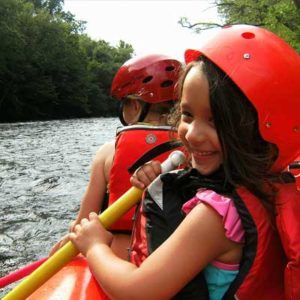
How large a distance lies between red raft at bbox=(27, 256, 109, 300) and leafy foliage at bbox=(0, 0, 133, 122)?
35952 millimetres

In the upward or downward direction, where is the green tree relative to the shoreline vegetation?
upward

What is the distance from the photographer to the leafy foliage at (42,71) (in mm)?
39281

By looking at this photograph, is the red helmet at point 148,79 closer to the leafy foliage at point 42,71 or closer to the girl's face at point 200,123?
the girl's face at point 200,123

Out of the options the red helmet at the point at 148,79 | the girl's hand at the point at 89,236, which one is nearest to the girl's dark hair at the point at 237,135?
the girl's hand at the point at 89,236

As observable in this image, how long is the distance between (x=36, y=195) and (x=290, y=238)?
669cm

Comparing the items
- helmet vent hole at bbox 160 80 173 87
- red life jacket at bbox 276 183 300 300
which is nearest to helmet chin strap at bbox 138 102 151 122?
helmet vent hole at bbox 160 80 173 87

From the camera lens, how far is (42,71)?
45.0 m

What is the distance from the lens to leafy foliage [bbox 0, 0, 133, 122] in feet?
129

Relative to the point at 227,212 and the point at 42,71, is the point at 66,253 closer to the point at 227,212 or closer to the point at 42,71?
the point at 227,212

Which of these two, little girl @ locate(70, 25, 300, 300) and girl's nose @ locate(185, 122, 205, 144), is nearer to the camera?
little girl @ locate(70, 25, 300, 300)

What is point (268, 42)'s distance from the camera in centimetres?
142

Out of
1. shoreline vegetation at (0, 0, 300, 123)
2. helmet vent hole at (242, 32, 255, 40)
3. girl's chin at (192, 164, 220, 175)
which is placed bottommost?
shoreline vegetation at (0, 0, 300, 123)

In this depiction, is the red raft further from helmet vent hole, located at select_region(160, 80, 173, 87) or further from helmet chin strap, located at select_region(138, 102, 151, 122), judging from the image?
helmet vent hole, located at select_region(160, 80, 173, 87)

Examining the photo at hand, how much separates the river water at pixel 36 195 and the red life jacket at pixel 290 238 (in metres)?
2.77
